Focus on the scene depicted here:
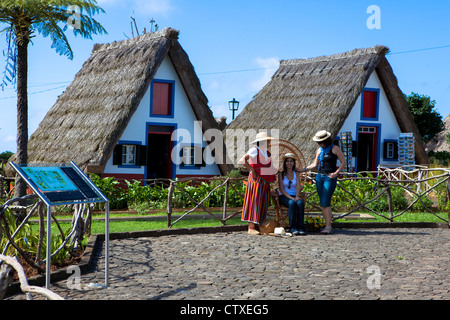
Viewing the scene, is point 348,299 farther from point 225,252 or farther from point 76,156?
point 76,156

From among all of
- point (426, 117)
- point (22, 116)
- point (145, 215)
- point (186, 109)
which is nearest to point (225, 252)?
point (145, 215)

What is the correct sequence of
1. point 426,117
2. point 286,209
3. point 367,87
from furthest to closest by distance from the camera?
point 426,117, point 367,87, point 286,209

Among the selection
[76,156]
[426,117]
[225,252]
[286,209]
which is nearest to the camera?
[225,252]

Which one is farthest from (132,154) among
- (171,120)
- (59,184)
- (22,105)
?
(59,184)

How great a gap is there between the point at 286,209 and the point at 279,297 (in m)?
5.60

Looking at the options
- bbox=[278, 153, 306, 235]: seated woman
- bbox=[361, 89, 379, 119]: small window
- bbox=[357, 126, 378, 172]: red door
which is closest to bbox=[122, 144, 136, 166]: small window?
bbox=[278, 153, 306, 235]: seated woman

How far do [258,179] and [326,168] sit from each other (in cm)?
128

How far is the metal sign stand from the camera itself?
5809 mm

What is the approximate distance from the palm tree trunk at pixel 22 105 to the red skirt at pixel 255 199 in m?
4.83

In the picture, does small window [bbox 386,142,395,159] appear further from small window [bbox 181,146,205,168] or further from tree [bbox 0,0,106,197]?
tree [bbox 0,0,106,197]

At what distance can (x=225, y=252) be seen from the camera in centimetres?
867

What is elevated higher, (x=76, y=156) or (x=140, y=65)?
(x=140, y=65)

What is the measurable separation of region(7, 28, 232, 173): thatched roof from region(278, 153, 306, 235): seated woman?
7016 mm
